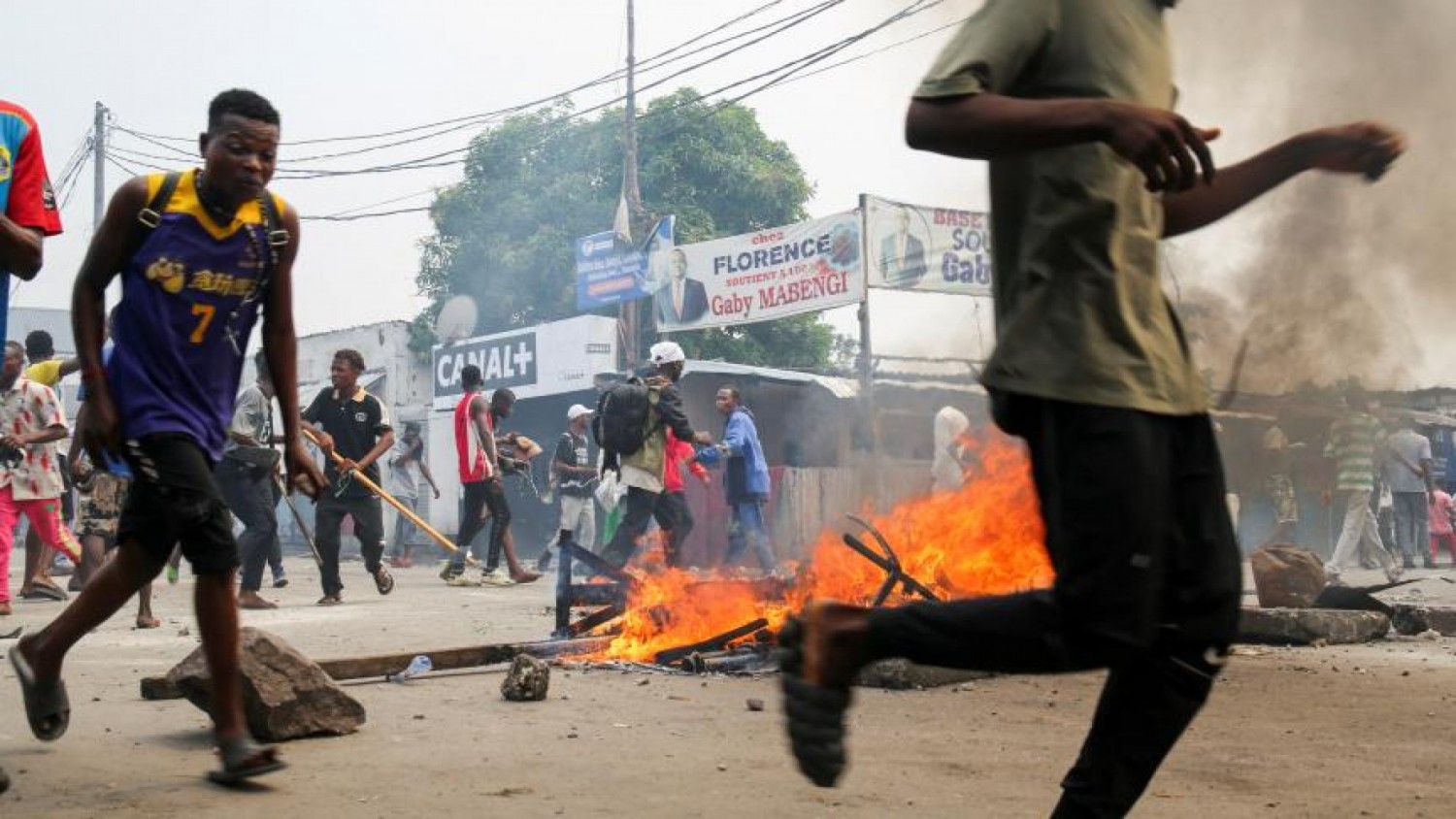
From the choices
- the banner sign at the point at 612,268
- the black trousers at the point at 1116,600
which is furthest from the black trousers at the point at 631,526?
the banner sign at the point at 612,268

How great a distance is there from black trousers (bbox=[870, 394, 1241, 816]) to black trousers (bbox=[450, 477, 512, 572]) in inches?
455

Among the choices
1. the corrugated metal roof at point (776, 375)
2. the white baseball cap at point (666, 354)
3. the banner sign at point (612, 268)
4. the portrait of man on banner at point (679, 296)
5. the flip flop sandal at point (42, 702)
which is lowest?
the flip flop sandal at point (42, 702)

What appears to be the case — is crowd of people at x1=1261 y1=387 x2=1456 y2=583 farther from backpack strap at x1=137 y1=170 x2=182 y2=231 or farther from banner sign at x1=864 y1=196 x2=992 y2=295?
backpack strap at x1=137 y1=170 x2=182 y2=231

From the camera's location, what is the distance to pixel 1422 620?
8.91 meters

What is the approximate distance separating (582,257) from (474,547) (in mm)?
7507

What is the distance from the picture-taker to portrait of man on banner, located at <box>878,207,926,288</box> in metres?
22.3

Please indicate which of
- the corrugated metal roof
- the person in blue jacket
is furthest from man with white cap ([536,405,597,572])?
the corrugated metal roof

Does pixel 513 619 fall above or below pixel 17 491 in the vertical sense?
below

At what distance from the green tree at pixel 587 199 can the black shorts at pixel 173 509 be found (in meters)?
32.3

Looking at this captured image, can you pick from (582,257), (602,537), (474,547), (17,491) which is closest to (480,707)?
(17,491)

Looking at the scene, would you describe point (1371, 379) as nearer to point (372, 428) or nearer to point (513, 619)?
point (513, 619)

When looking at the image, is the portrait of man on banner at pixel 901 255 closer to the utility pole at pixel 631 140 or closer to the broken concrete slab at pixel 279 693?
the utility pole at pixel 631 140

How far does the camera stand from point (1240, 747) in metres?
4.66

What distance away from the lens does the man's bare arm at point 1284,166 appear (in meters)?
2.98
